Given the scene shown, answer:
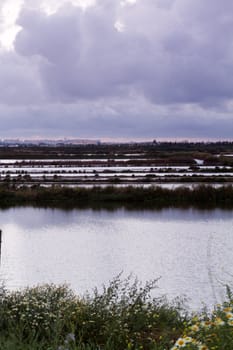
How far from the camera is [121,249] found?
13.8 m

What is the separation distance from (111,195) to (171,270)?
14120 millimetres

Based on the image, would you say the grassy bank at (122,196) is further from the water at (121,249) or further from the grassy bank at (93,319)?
the grassy bank at (93,319)

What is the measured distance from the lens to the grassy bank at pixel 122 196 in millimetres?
24656

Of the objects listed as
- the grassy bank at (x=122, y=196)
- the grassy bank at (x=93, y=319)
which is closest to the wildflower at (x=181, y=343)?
the grassy bank at (x=93, y=319)

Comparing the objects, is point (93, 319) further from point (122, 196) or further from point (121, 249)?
point (122, 196)

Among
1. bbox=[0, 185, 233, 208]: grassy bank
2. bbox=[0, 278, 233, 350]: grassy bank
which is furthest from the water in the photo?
bbox=[0, 185, 233, 208]: grassy bank

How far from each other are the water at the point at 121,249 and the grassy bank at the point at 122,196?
2.60 meters

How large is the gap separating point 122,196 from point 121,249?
11.4 metres

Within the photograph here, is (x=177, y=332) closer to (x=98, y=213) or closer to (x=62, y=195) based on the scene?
(x=98, y=213)

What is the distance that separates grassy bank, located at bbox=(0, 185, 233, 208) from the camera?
80.9 ft

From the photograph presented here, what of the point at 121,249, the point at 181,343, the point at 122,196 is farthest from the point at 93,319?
the point at 122,196

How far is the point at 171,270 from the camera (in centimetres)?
1120

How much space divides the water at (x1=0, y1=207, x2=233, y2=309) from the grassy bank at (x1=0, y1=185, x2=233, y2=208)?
2.60 meters

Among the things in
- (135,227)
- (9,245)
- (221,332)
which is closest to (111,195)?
(135,227)
